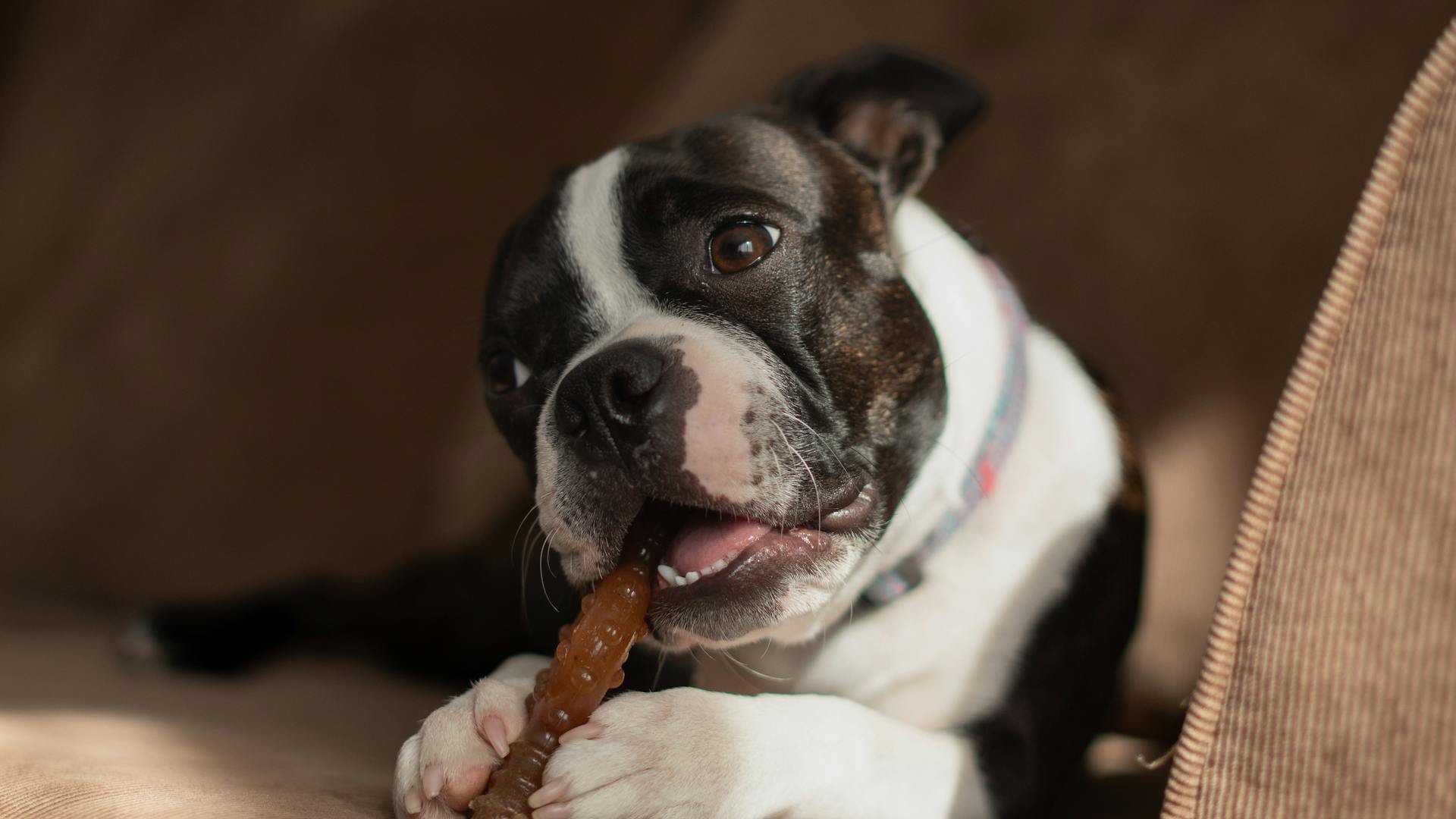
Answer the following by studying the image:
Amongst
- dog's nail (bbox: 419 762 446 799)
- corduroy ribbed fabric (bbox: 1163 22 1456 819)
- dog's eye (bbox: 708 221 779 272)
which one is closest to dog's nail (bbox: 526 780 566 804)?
dog's nail (bbox: 419 762 446 799)

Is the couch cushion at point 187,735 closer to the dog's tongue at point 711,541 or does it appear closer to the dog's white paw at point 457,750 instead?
the dog's white paw at point 457,750

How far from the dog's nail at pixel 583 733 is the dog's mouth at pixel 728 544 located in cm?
19

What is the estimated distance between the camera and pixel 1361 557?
1.01m

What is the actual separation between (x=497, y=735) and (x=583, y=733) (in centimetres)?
13

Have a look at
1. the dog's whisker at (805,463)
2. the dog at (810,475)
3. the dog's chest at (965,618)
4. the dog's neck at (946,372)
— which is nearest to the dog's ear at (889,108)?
the dog at (810,475)

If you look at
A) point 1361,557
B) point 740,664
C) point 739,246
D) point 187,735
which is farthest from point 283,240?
point 1361,557

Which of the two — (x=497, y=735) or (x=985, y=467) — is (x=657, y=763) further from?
(x=985, y=467)

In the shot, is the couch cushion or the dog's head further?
the dog's head

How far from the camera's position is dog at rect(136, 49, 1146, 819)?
134cm

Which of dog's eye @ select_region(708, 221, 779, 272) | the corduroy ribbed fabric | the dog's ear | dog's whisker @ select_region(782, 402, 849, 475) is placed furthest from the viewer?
the dog's ear

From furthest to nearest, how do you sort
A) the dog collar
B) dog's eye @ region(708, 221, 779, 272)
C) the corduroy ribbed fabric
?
the dog collar, dog's eye @ region(708, 221, 779, 272), the corduroy ribbed fabric

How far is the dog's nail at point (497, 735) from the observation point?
130cm

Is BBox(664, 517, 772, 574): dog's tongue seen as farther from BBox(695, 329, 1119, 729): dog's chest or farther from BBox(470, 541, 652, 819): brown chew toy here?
BBox(695, 329, 1119, 729): dog's chest

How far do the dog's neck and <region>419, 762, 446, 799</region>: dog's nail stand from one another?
0.48 m
